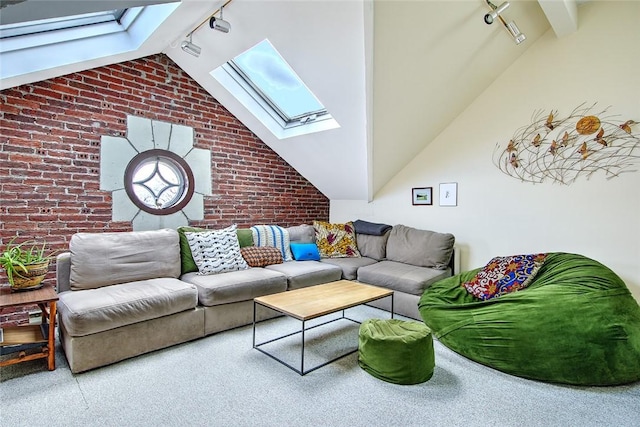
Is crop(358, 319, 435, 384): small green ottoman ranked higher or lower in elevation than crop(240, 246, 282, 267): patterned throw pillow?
lower

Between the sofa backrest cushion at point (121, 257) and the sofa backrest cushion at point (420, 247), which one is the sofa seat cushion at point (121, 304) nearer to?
the sofa backrest cushion at point (121, 257)

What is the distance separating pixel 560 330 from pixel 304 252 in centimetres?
267

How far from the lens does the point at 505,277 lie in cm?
291

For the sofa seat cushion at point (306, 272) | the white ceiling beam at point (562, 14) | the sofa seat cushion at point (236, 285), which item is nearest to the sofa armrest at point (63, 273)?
the sofa seat cushion at point (236, 285)

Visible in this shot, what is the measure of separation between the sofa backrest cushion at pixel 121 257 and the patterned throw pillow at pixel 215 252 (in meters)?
0.17

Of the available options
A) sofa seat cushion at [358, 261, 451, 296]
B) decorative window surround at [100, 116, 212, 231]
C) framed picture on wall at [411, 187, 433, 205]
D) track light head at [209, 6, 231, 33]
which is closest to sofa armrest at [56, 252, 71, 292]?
decorative window surround at [100, 116, 212, 231]

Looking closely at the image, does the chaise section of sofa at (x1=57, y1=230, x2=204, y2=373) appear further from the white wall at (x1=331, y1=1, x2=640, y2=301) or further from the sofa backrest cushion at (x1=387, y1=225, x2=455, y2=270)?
the white wall at (x1=331, y1=1, x2=640, y2=301)

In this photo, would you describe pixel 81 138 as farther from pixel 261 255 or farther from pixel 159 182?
pixel 261 255

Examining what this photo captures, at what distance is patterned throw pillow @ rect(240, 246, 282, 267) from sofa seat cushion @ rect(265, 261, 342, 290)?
8 centimetres

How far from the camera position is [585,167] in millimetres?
3121

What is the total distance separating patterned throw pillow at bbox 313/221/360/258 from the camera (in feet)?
14.4

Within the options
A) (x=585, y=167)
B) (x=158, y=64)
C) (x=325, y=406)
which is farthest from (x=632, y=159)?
(x=158, y=64)

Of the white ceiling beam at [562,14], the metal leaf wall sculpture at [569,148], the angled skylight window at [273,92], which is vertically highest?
the white ceiling beam at [562,14]

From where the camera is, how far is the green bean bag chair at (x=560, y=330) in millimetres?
2072
